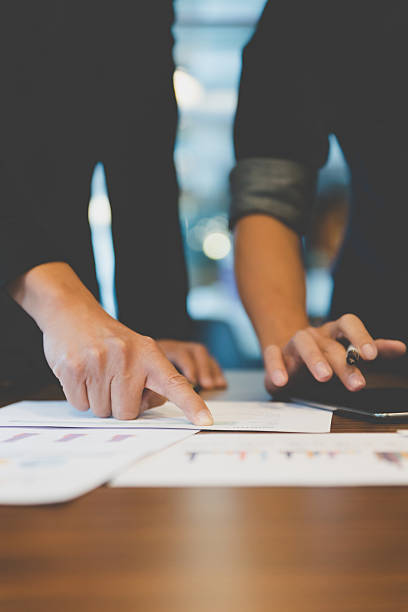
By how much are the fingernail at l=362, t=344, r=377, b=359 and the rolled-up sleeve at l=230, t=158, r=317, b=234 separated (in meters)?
0.54

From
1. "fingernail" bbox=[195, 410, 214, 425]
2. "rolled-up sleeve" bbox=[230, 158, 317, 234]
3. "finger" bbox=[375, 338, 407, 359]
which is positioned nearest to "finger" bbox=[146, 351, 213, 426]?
"fingernail" bbox=[195, 410, 214, 425]

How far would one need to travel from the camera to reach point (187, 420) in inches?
25.6

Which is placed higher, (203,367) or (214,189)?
(203,367)

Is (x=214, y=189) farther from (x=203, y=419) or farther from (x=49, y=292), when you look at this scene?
(x=203, y=419)

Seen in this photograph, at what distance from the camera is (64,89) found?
1193 millimetres

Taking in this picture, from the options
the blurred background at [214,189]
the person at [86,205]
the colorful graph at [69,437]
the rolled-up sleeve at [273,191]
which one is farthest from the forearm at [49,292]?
the blurred background at [214,189]

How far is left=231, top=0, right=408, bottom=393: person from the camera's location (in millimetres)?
1102

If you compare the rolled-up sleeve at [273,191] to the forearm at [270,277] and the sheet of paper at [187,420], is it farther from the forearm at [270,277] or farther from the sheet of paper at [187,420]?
the sheet of paper at [187,420]

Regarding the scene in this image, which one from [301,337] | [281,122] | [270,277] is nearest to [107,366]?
[301,337]

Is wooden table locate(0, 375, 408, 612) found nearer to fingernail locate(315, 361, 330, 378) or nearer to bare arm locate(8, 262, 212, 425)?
bare arm locate(8, 262, 212, 425)

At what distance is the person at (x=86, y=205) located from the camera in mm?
682

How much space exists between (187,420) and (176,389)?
43mm

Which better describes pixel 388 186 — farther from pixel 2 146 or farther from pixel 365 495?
pixel 365 495

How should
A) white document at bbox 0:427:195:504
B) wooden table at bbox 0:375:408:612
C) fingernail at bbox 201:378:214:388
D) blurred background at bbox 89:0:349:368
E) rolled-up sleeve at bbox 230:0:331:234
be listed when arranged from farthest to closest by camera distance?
blurred background at bbox 89:0:349:368 → rolled-up sleeve at bbox 230:0:331:234 → fingernail at bbox 201:378:214:388 → white document at bbox 0:427:195:504 → wooden table at bbox 0:375:408:612
